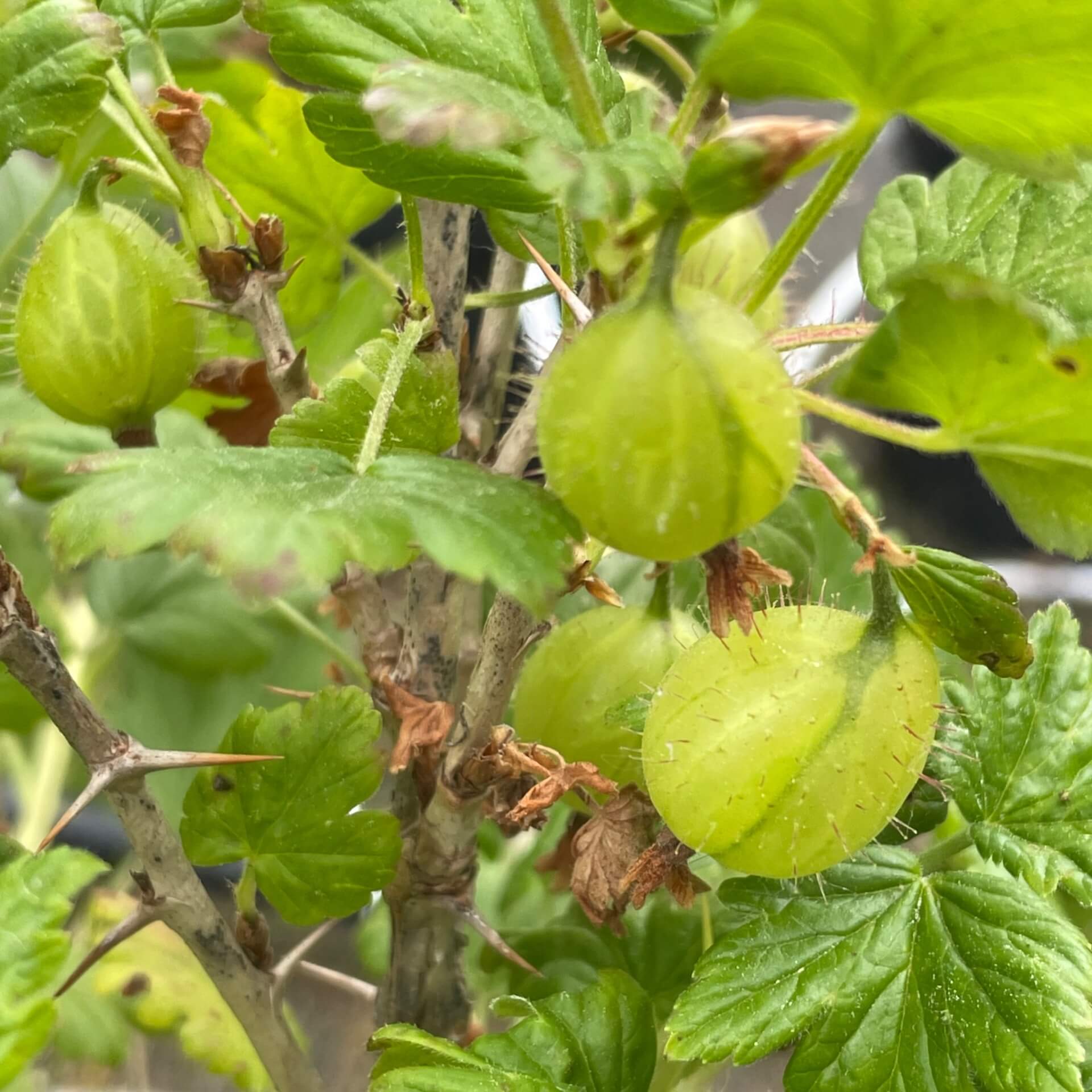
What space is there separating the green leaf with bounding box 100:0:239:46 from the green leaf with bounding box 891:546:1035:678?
0.31 meters

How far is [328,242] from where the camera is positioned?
1.77 ft

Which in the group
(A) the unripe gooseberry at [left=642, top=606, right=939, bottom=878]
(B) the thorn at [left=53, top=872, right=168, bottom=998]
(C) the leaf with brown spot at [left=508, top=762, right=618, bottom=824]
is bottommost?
(B) the thorn at [left=53, top=872, right=168, bottom=998]

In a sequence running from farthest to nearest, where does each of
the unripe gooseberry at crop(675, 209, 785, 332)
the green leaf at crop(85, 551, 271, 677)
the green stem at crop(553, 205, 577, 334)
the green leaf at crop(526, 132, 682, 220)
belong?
Result: the green leaf at crop(85, 551, 271, 677)
the unripe gooseberry at crop(675, 209, 785, 332)
the green stem at crop(553, 205, 577, 334)
the green leaf at crop(526, 132, 682, 220)

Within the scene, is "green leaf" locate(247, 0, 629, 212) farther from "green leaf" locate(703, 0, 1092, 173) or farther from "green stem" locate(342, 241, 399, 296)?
"green stem" locate(342, 241, 399, 296)

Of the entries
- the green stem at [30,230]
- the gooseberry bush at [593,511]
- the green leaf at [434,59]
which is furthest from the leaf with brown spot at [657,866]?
the green stem at [30,230]

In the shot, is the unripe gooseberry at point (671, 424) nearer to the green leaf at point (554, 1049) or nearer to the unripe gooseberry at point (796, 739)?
the unripe gooseberry at point (796, 739)

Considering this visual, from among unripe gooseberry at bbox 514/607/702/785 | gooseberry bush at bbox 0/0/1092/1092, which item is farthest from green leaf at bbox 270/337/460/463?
unripe gooseberry at bbox 514/607/702/785

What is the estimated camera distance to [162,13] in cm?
39

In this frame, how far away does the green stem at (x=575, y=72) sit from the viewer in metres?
0.24

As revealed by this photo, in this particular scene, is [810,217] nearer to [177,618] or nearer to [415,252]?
[415,252]

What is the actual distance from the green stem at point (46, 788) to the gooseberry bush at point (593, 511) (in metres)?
0.35

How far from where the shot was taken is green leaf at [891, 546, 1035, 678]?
0.95 feet

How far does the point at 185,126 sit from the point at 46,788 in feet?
2.09

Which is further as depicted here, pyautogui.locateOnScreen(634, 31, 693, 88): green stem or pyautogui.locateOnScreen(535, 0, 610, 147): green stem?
pyautogui.locateOnScreen(634, 31, 693, 88): green stem
